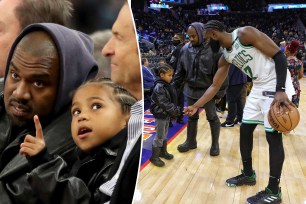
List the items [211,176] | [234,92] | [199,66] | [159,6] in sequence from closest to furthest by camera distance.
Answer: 1. [211,176]
2. [199,66]
3. [234,92]
4. [159,6]

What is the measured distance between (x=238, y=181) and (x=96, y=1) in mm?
2354

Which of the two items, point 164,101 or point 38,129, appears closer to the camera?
point 38,129

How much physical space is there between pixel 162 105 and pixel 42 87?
2420 mm

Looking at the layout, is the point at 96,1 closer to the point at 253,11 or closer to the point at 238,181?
the point at 238,181

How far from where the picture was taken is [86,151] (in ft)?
1.37

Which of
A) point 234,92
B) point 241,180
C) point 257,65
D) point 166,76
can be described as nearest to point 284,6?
point 234,92

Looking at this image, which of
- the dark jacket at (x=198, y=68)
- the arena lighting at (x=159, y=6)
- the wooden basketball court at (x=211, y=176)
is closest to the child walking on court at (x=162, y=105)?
the wooden basketball court at (x=211, y=176)

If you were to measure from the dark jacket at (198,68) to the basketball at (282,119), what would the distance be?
1.07 m

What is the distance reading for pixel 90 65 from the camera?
421 millimetres

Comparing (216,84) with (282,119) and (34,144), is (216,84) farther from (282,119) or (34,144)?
(34,144)

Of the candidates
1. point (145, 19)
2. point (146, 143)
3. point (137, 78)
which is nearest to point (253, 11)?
point (145, 19)

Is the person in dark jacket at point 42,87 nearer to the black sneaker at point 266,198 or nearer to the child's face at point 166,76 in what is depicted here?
the black sneaker at point 266,198

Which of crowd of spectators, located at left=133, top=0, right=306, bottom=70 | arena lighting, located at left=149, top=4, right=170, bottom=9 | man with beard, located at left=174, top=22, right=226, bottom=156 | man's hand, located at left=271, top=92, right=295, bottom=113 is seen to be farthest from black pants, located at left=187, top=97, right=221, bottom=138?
arena lighting, located at left=149, top=4, right=170, bottom=9

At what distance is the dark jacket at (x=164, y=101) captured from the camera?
2.79 metres
